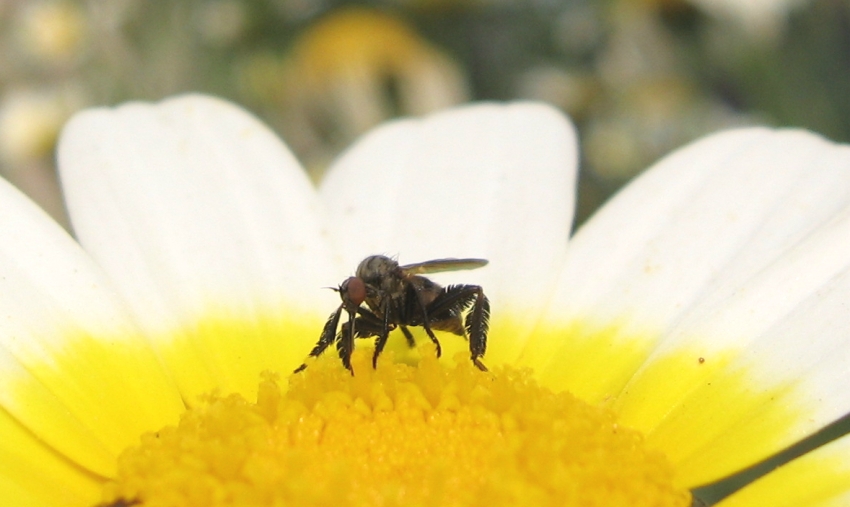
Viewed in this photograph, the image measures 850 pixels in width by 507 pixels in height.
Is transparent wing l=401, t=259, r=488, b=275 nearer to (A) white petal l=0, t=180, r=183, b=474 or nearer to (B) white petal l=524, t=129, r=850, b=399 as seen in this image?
(B) white petal l=524, t=129, r=850, b=399

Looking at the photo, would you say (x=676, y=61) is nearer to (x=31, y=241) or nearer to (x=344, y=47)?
(x=344, y=47)

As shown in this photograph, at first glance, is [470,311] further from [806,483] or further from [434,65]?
[434,65]

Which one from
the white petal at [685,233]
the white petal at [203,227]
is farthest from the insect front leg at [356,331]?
the white petal at [685,233]

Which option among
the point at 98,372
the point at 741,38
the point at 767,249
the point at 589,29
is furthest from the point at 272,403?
the point at 589,29

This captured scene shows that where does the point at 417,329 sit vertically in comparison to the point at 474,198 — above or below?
below

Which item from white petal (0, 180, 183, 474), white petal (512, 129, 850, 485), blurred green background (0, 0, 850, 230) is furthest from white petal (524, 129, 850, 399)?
blurred green background (0, 0, 850, 230)

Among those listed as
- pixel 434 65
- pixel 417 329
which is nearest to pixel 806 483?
pixel 417 329

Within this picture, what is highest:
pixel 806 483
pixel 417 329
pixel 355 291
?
pixel 355 291
